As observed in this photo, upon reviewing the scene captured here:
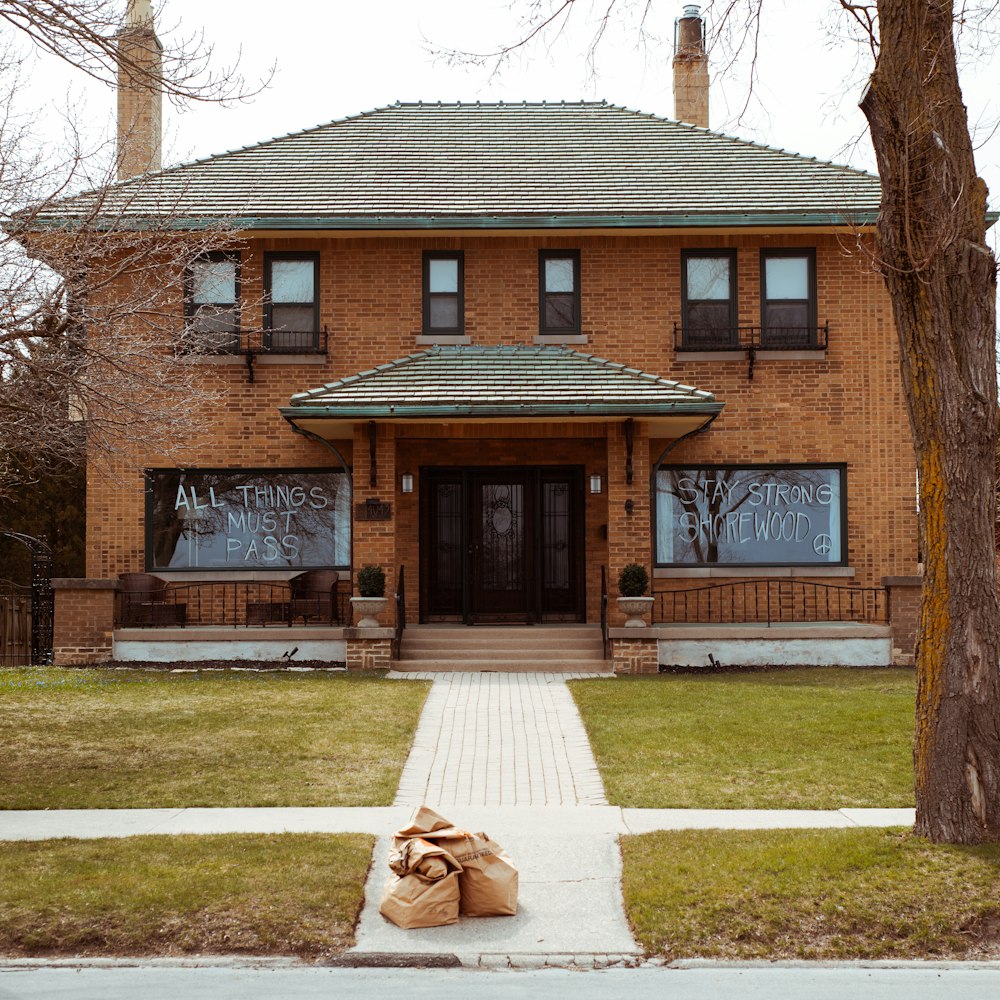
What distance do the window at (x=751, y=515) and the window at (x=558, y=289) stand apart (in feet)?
9.50

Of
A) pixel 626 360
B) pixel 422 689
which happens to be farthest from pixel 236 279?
pixel 422 689

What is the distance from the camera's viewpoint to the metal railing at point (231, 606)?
17.6 m

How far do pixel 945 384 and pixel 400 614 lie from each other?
10.9 m

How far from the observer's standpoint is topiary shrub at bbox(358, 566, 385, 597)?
16.1 meters

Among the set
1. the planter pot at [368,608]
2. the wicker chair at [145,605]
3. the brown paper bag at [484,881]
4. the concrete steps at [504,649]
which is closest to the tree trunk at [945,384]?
the brown paper bag at [484,881]

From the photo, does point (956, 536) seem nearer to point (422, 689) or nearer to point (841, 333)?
point (422, 689)

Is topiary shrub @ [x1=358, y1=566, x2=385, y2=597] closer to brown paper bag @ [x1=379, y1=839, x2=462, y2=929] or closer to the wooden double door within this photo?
the wooden double door

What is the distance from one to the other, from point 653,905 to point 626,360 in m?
13.0

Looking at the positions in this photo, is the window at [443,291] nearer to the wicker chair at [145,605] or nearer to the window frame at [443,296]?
the window frame at [443,296]

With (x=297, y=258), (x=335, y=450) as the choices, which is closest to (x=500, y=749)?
(x=335, y=450)

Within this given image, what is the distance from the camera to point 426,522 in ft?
60.8

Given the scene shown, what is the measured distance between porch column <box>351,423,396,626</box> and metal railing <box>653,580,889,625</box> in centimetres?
432

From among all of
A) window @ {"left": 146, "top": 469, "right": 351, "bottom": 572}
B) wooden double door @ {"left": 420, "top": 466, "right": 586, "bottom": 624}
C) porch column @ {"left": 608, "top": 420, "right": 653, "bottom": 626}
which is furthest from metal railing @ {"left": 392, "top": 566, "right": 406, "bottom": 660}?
porch column @ {"left": 608, "top": 420, "right": 653, "bottom": 626}

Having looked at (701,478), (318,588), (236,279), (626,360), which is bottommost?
(318,588)
